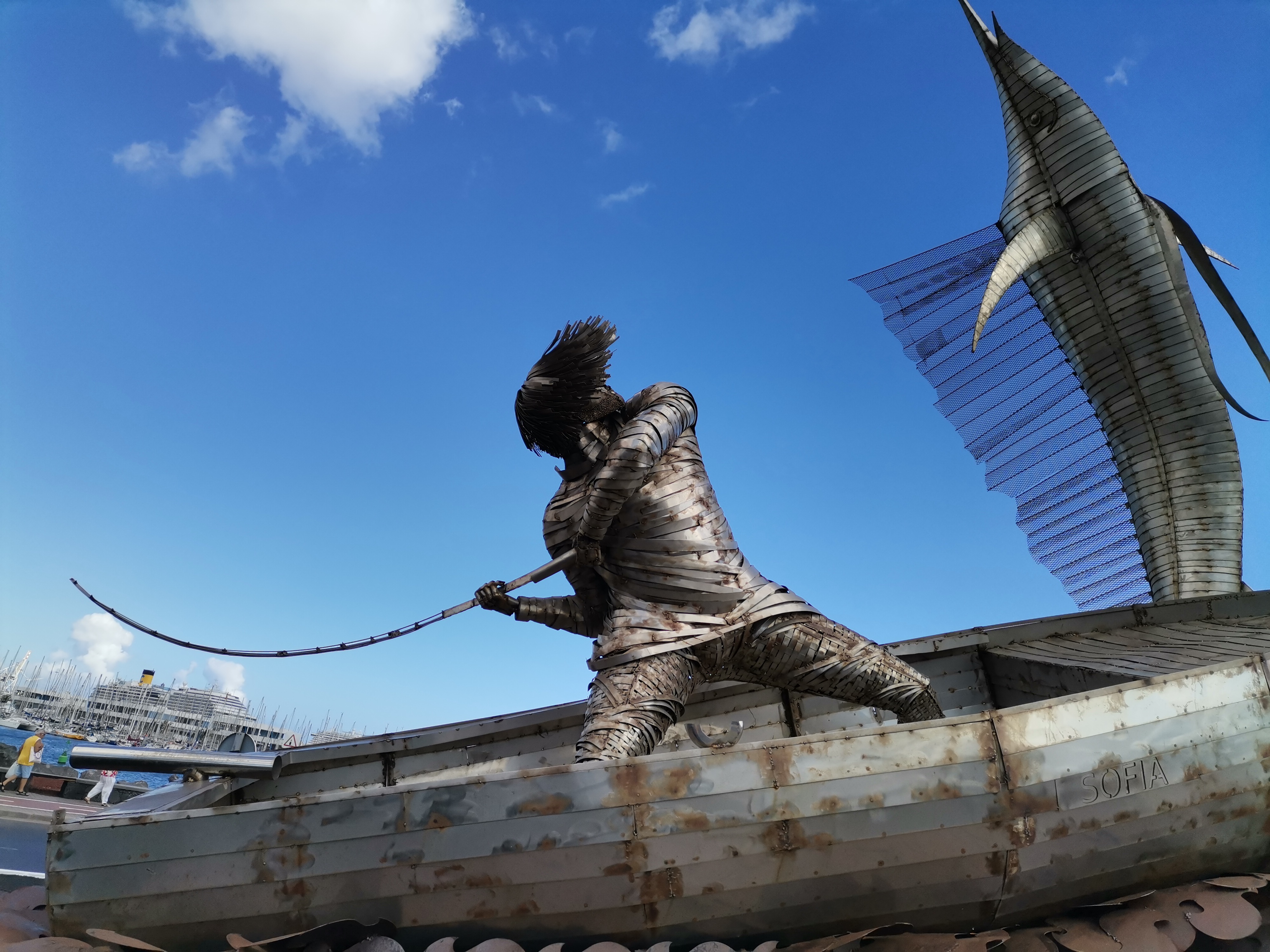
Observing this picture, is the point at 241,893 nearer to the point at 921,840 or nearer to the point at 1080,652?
the point at 921,840

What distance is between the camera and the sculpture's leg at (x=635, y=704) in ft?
9.09

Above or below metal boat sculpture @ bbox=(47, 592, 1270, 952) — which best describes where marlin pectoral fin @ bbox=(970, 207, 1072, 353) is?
above

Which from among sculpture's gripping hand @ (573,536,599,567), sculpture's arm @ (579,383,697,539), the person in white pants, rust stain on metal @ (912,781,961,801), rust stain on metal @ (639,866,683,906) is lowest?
rust stain on metal @ (639,866,683,906)

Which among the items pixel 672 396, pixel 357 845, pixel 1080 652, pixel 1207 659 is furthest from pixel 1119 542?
pixel 357 845

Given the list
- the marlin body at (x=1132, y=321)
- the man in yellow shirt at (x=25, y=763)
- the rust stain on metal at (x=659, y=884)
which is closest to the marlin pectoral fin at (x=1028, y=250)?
the marlin body at (x=1132, y=321)

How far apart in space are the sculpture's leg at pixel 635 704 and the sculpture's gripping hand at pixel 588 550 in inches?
19.0

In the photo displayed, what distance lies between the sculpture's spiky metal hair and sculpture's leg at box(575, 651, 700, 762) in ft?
4.01

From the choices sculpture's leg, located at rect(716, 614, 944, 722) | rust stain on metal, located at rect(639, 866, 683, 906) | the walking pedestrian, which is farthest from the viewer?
the walking pedestrian

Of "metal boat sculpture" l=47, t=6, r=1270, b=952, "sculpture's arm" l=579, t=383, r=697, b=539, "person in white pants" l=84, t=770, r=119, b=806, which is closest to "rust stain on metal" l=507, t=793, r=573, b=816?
"metal boat sculpture" l=47, t=6, r=1270, b=952

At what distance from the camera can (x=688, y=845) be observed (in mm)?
2229

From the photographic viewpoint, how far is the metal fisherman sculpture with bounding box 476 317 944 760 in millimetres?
3033

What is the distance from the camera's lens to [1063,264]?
5.16 m

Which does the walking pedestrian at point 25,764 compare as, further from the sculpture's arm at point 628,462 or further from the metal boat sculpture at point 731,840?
the sculpture's arm at point 628,462

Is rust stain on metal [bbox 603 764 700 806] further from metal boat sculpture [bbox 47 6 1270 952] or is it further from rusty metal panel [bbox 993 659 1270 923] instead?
rusty metal panel [bbox 993 659 1270 923]
